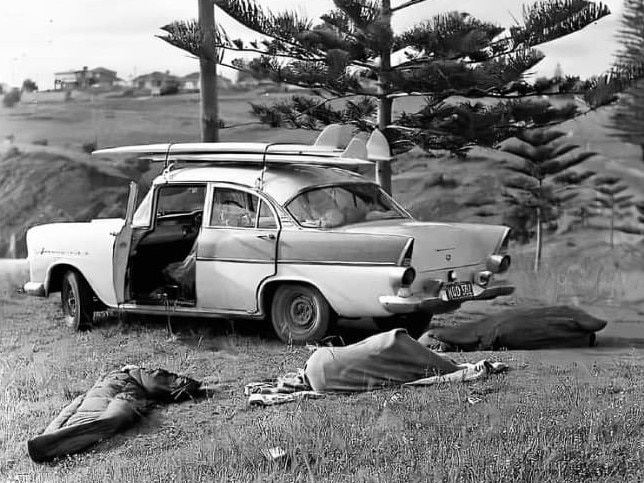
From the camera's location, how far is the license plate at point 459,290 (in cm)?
542

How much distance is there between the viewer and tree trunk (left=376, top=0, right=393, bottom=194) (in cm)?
687

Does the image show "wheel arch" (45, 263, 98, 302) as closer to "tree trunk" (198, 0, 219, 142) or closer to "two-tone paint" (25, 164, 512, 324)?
"two-tone paint" (25, 164, 512, 324)

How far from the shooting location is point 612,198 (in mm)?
8250

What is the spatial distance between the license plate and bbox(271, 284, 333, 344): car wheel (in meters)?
0.60

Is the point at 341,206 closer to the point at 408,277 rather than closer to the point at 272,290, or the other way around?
the point at 272,290

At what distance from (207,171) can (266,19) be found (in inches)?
57.9

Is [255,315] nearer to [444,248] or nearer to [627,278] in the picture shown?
[444,248]

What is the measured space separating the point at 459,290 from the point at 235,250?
1151 millimetres

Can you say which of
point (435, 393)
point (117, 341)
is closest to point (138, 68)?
point (117, 341)

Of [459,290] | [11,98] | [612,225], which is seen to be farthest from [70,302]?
[612,225]

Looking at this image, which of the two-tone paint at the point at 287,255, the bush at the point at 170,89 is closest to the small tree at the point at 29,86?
the bush at the point at 170,89

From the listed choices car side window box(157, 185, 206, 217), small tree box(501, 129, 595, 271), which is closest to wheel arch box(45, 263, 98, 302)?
car side window box(157, 185, 206, 217)

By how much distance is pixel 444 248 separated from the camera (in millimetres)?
5469

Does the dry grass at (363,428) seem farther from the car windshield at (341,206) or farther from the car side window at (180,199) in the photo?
the car side window at (180,199)
